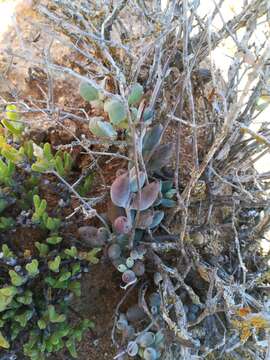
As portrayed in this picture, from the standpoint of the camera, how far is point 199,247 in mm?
1305

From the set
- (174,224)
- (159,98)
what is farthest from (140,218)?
(159,98)

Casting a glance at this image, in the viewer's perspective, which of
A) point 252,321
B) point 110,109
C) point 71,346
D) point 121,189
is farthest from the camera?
point 71,346

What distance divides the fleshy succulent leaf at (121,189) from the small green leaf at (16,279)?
0.95 ft

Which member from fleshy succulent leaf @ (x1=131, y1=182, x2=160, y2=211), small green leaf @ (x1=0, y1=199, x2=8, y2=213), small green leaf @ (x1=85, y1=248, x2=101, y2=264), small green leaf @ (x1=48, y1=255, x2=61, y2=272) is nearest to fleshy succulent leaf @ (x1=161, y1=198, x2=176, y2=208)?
fleshy succulent leaf @ (x1=131, y1=182, x2=160, y2=211)

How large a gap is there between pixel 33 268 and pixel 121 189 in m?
0.28

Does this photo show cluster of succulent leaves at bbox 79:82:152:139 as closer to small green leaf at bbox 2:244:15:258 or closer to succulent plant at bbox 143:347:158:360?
small green leaf at bbox 2:244:15:258

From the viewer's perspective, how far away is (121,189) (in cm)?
111

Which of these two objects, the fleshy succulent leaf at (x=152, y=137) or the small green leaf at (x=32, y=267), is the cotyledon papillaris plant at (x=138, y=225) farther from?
the small green leaf at (x=32, y=267)

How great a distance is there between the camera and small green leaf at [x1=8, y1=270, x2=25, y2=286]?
1085 millimetres

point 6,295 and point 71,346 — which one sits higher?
point 6,295

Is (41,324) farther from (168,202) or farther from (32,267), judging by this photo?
(168,202)

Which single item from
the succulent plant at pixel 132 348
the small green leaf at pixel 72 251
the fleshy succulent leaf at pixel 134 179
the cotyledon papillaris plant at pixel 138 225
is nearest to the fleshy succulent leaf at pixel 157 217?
the cotyledon papillaris plant at pixel 138 225

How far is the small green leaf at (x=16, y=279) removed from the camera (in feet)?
3.56

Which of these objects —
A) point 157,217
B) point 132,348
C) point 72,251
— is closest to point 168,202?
point 157,217
